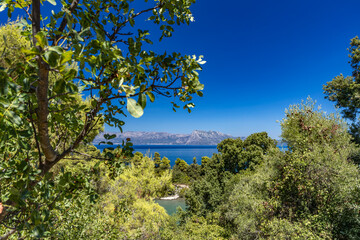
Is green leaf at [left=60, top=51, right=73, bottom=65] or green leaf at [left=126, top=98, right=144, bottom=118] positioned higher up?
green leaf at [left=60, top=51, right=73, bottom=65]

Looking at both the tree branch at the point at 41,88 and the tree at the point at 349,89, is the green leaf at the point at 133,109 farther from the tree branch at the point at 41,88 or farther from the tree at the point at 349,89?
the tree at the point at 349,89

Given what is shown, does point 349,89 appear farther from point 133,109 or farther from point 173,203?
point 173,203

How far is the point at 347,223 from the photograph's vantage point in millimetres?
6270

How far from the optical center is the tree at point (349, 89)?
46.3ft

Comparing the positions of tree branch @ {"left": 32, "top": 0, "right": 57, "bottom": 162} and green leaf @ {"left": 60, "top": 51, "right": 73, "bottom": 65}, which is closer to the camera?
green leaf @ {"left": 60, "top": 51, "right": 73, "bottom": 65}

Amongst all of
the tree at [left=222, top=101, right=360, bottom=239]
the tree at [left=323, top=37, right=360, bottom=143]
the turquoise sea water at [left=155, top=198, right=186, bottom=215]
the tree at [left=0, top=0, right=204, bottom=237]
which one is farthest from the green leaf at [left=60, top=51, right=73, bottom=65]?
the turquoise sea water at [left=155, top=198, right=186, bottom=215]

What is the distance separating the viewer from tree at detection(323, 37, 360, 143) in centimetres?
1411

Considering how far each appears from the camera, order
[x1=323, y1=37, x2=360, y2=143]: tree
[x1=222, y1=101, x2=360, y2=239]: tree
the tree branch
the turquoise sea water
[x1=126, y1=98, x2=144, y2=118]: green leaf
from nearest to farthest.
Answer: [x1=126, y1=98, x2=144, y2=118]: green leaf, the tree branch, [x1=222, y1=101, x2=360, y2=239]: tree, [x1=323, y1=37, x2=360, y2=143]: tree, the turquoise sea water

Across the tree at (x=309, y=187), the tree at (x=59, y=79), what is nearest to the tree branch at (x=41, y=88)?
the tree at (x=59, y=79)

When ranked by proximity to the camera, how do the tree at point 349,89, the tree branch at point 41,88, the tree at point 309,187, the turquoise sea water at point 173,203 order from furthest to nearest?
the turquoise sea water at point 173,203, the tree at point 349,89, the tree at point 309,187, the tree branch at point 41,88

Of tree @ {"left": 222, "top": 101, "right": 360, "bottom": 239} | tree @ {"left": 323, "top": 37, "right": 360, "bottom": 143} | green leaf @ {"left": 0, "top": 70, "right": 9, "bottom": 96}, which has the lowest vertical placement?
tree @ {"left": 222, "top": 101, "right": 360, "bottom": 239}

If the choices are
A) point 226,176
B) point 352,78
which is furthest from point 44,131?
point 226,176

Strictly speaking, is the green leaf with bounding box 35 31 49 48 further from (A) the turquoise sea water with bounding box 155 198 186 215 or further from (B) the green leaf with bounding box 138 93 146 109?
(A) the turquoise sea water with bounding box 155 198 186 215

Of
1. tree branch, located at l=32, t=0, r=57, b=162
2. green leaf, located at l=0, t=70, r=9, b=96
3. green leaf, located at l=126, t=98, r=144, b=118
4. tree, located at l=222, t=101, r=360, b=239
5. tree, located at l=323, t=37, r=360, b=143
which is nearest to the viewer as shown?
green leaf, located at l=0, t=70, r=9, b=96
